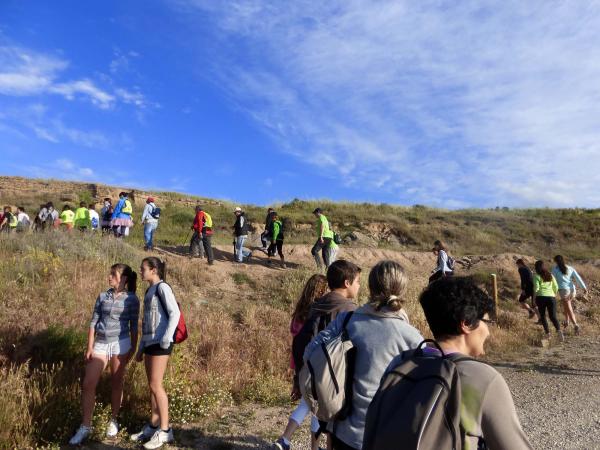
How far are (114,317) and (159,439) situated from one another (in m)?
1.26

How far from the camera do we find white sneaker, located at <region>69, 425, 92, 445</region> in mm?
4418

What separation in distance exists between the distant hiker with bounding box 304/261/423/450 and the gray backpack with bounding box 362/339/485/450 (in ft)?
2.99

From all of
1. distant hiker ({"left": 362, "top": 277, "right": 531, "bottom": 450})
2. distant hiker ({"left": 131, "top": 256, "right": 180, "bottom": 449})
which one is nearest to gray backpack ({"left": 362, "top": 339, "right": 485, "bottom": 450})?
distant hiker ({"left": 362, "top": 277, "right": 531, "bottom": 450})

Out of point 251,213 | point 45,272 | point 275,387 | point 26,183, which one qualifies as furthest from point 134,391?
point 26,183

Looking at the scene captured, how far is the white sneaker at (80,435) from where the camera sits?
14.5ft

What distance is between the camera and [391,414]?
1585 mm

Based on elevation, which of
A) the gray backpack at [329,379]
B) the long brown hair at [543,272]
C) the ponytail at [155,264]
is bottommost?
the gray backpack at [329,379]

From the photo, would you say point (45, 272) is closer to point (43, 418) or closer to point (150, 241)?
point (43, 418)

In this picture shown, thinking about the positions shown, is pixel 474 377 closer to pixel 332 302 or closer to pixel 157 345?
pixel 332 302

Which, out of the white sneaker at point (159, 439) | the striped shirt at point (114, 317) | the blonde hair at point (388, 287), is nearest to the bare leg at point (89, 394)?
the striped shirt at point (114, 317)

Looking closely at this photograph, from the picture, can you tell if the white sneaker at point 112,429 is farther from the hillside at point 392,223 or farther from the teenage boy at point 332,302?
the hillside at point 392,223

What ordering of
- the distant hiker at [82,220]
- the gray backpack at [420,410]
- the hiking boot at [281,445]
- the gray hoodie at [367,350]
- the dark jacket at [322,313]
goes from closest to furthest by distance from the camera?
the gray backpack at [420,410] < the gray hoodie at [367,350] < the dark jacket at [322,313] < the hiking boot at [281,445] < the distant hiker at [82,220]

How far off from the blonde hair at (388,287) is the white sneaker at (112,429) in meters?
3.32

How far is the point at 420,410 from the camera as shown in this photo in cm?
152
